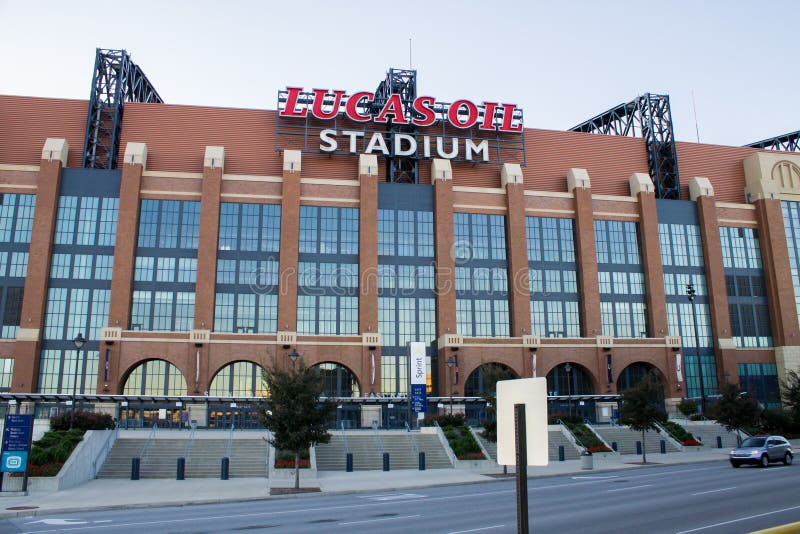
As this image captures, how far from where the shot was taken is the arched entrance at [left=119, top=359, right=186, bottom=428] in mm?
56938

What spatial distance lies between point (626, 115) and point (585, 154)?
11.7 metres

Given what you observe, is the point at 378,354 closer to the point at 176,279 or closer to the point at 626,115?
the point at 176,279

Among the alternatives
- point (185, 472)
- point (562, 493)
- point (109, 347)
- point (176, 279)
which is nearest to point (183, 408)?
point (109, 347)

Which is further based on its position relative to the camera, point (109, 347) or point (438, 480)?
point (109, 347)

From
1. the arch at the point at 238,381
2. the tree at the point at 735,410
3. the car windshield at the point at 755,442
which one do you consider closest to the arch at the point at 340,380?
the arch at the point at 238,381

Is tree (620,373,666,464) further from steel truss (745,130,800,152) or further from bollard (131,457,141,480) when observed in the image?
steel truss (745,130,800,152)

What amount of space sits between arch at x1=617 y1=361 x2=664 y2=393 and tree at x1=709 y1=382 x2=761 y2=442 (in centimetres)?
1801

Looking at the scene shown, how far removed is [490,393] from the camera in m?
39.1

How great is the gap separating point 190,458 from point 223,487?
30.2 feet

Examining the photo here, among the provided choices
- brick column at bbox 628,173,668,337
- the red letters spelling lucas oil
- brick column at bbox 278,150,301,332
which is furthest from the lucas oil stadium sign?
brick column at bbox 628,173,668,337

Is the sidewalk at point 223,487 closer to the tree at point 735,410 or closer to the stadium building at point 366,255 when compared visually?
the tree at point 735,410

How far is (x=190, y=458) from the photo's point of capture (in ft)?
125

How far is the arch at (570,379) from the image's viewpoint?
63875mm

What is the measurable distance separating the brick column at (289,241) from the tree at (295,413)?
93.6 ft
